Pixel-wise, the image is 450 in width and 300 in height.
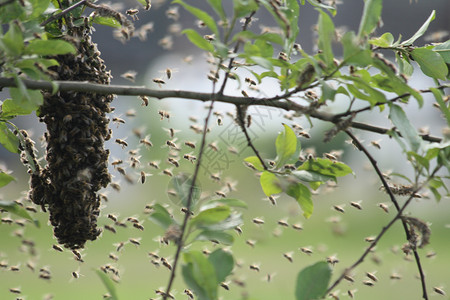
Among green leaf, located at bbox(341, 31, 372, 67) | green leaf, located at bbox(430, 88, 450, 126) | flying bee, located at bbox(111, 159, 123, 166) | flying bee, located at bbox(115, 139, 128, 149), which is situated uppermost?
green leaf, located at bbox(341, 31, 372, 67)

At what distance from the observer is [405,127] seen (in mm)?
587

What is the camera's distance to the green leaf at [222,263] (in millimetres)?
512

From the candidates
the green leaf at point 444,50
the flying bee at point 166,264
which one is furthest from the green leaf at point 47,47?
the flying bee at point 166,264

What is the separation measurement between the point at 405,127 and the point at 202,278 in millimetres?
292

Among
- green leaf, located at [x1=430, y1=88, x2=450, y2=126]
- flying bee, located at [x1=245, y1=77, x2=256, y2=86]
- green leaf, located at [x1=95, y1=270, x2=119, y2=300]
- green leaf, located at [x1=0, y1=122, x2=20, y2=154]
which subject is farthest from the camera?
flying bee, located at [x1=245, y1=77, x2=256, y2=86]

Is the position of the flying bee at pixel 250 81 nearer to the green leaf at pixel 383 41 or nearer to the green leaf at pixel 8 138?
the green leaf at pixel 383 41

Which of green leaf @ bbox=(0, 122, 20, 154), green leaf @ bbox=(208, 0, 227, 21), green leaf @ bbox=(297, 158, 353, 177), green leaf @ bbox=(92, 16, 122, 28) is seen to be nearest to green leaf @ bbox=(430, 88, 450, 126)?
green leaf @ bbox=(297, 158, 353, 177)

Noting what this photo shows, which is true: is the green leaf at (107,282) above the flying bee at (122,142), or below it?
above

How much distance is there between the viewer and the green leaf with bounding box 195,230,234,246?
516 mm

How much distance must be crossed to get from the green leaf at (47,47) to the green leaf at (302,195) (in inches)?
13.6

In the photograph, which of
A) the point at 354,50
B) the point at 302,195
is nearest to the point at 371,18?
the point at 354,50

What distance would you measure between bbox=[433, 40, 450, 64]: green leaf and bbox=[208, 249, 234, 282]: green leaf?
452 mm

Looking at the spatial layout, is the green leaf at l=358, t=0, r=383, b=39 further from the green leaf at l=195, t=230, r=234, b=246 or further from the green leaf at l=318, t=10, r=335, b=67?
the green leaf at l=195, t=230, r=234, b=246

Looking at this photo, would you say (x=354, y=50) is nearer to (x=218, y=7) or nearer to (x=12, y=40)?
(x=218, y=7)
